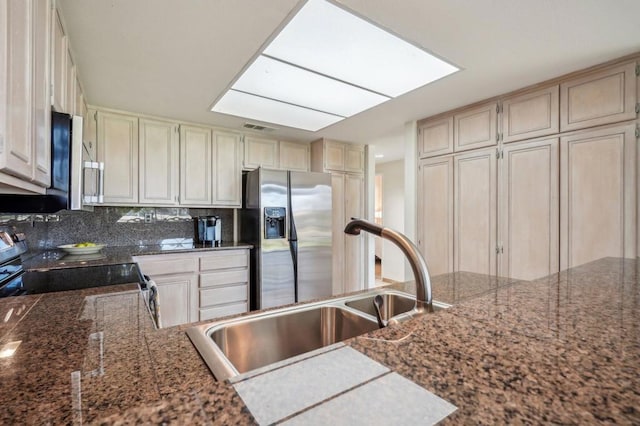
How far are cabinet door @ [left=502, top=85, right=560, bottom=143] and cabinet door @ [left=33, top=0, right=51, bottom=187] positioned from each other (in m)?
3.00

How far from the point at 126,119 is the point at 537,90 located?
12.1 ft

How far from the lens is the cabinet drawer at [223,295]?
308 centimetres

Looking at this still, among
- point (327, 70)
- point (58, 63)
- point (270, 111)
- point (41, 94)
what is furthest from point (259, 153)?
point (41, 94)

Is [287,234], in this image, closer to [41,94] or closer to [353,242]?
[353,242]

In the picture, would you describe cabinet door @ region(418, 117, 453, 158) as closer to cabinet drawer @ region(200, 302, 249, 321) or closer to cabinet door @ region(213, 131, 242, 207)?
cabinet door @ region(213, 131, 242, 207)

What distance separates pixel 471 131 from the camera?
2.85 m

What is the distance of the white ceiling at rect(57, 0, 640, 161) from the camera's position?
1505 millimetres

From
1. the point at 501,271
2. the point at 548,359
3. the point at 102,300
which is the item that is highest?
the point at 548,359

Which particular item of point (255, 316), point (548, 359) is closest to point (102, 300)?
point (255, 316)

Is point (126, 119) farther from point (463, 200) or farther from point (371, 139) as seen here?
point (463, 200)

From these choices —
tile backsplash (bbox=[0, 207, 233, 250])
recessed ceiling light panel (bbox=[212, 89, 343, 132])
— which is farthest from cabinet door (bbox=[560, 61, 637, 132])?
tile backsplash (bbox=[0, 207, 233, 250])

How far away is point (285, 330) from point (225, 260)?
7.63 ft

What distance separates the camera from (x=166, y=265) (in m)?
2.88

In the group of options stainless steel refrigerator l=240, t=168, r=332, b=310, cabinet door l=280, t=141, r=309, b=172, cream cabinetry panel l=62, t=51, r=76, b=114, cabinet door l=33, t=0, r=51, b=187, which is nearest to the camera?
cabinet door l=33, t=0, r=51, b=187
